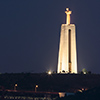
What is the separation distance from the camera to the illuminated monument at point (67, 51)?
249 feet

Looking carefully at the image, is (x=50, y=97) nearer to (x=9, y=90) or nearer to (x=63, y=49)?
(x=9, y=90)

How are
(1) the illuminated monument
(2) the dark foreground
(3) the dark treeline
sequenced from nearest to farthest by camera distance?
(2) the dark foreground, (3) the dark treeline, (1) the illuminated monument

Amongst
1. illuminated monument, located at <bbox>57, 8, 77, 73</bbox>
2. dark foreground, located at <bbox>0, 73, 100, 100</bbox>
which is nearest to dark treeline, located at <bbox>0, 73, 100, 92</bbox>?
dark foreground, located at <bbox>0, 73, 100, 100</bbox>

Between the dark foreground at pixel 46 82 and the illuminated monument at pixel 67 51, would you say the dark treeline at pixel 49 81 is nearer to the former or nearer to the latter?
the dark foreground at pixel 46 82

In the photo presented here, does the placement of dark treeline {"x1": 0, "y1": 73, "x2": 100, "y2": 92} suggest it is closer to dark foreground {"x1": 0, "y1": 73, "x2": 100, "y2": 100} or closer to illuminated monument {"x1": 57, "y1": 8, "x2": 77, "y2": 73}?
dark foreground {"x1": 0, "y1": 73, "x2": 100, "y2": 100}

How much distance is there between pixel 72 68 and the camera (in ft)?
250

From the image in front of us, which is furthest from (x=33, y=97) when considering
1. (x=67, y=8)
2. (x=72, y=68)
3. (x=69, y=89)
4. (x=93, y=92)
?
(x=67, y=8)

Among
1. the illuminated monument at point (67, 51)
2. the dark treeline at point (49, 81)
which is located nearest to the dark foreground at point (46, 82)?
the dark treeline at point (49, 81)

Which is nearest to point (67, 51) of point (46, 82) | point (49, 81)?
point (49, 81)

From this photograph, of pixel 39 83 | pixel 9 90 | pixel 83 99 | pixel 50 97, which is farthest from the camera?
pixel 39 83

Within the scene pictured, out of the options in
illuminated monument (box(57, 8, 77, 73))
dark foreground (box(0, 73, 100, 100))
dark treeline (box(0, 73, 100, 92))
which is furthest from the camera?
illuminated monument (box(57, 8, 77, 73))

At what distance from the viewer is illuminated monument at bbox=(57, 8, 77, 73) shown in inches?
2992

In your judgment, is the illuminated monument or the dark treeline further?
the illuminated monument

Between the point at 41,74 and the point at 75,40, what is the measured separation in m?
10.1
